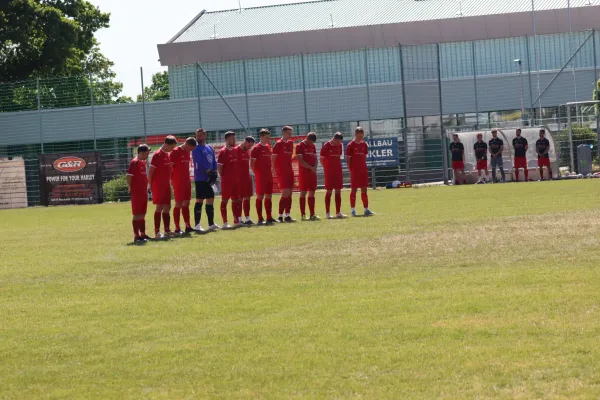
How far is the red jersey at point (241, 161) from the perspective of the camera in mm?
21953

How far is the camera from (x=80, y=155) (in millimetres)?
42062

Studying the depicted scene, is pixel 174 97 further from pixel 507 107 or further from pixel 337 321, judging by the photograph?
pixel 337 321

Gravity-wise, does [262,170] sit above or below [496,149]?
below

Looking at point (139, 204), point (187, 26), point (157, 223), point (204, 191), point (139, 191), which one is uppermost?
point (187, 26)

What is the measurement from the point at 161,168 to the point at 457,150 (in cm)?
2039

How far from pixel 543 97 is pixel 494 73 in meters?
5.14

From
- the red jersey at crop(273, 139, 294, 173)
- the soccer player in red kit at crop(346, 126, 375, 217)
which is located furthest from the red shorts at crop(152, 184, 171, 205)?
the soccer player in red kit at crop(346, 126, 375, 217)

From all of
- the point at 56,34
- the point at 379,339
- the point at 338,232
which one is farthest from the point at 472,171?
the point at 379,339

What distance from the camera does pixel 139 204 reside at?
18.9 m

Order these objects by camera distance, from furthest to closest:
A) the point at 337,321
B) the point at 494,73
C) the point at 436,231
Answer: the point at 494,73, the point at 436,231, the point at 337,321

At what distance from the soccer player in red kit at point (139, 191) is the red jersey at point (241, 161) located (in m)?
2.93

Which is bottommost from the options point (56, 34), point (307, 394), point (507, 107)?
point (307, 394)

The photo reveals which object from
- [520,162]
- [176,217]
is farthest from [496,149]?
[176,217]

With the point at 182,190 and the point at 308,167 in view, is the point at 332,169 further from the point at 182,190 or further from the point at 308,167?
the point at 182,190
